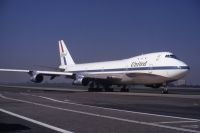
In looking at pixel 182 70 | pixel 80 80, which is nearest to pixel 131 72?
pixel 80 80

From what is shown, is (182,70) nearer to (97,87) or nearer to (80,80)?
(80,80)

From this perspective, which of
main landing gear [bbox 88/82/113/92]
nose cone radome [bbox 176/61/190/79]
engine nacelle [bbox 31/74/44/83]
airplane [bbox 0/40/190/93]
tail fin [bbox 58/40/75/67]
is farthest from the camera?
tail fin [bbox 58/40/75/67]

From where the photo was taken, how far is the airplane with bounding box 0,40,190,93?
131 ft

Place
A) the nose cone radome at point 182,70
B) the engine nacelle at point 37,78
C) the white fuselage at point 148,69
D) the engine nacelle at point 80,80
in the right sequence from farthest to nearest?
1. the engine nacelle at point 37,78
2. the engine nacelle at point 80,80
3. the white fuselage at point 148,69
4. the nose cone radome at point 182,70

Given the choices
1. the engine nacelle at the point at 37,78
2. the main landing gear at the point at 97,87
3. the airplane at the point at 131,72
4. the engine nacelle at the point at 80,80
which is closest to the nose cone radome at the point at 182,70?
the airplane at the point at 131,72

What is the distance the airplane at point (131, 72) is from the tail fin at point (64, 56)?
4455mm

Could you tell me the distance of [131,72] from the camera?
44.4 meters

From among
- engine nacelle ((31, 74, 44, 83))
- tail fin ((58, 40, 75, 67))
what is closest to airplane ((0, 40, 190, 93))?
engine nacelle ((31, 74, 44, 83))

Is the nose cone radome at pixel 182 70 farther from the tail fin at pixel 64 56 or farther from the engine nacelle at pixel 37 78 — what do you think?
the tail fin at pixel 64 56

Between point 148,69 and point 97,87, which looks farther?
point 97,87

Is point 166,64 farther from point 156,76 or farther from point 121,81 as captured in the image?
point 121,81

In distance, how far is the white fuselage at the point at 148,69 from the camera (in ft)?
130

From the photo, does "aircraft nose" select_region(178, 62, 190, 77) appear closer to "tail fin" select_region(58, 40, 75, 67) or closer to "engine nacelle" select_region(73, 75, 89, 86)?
"engine nacelle" select_region(73, 75, 89, 86)

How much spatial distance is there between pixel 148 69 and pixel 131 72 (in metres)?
3.14
